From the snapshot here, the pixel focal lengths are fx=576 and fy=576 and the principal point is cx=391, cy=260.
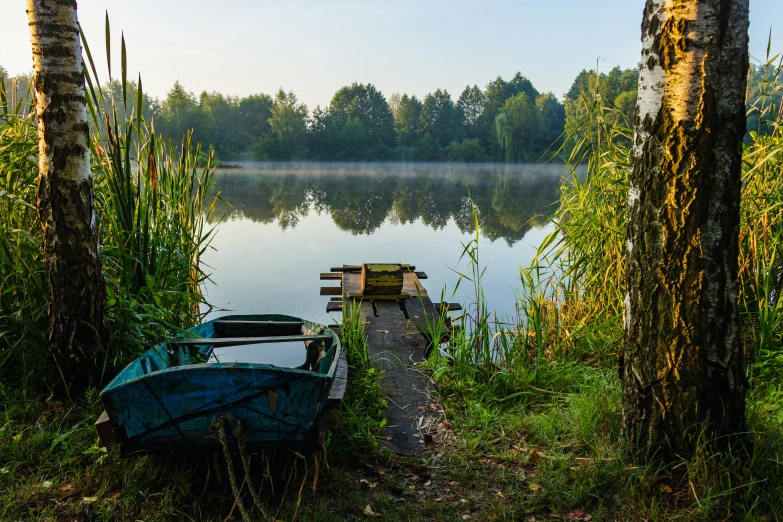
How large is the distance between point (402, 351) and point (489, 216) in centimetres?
1263

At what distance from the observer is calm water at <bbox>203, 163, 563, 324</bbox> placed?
859 cm

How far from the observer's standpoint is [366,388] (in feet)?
11.9

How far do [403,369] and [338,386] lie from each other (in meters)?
1.33

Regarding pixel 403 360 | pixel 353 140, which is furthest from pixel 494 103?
pixel 403 360

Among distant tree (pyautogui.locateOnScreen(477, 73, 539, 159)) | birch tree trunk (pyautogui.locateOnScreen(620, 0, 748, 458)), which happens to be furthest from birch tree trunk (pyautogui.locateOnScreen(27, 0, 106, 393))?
distant tree (pyautogui.locateOnScreen(477, 73, 539, 159))

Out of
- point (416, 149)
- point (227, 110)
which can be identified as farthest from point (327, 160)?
point (227, 110)

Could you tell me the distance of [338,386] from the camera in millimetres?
2881

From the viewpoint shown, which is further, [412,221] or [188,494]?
[412,221]

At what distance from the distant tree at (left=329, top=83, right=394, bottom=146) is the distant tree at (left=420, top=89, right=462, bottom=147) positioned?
3609 mm


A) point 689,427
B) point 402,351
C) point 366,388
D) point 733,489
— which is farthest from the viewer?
point 402,351

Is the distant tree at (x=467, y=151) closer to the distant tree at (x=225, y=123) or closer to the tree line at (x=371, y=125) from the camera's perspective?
the tree line at (x=371, y=125)

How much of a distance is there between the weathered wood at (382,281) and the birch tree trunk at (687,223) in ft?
12.7

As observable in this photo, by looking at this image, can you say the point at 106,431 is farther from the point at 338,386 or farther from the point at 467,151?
the point at 467,151

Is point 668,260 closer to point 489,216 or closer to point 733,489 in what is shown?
point 733,489
